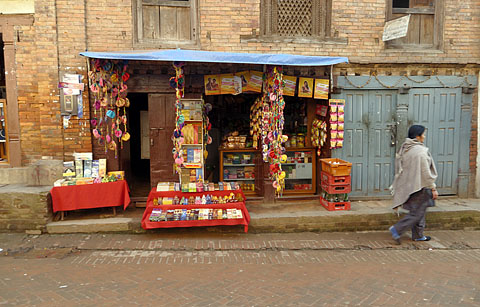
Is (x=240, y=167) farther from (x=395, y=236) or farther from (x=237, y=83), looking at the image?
(x=395, y=236)

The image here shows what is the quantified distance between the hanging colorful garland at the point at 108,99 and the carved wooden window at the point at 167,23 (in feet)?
3.31

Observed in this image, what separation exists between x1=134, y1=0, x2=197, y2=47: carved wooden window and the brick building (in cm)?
2

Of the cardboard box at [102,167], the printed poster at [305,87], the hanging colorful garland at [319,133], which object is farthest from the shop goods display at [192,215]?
the printed poster at [305,87]

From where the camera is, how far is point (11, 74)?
743 cm

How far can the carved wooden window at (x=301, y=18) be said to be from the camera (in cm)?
807

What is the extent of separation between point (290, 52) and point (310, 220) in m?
3.60

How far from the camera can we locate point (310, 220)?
7.07m

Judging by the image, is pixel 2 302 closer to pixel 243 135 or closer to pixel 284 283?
pixel 284 283

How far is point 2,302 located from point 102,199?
2.81 metres

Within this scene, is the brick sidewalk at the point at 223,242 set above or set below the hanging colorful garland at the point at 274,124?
below

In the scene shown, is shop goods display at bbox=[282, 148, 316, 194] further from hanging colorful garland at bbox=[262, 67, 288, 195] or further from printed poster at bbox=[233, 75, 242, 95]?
printed poster at bbox=[233, 75, 242, 95]

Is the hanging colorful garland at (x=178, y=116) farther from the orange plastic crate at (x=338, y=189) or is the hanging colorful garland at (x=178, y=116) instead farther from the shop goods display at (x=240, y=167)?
the orange plastic crate at (x=338, y=189)

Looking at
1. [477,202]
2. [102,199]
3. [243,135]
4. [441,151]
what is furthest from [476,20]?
[102,199]

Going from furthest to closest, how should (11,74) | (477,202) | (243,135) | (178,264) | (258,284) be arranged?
1. (243,135)
2. (477,202)
3. (11,74)
4. (178,264)
5. (258,284)
